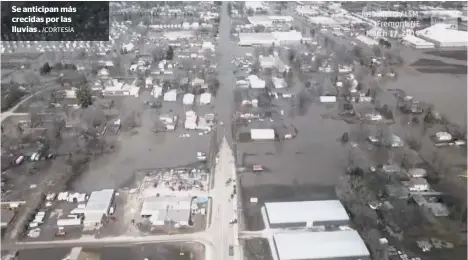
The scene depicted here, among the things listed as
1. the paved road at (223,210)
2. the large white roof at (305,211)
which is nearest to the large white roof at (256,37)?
the paved road at (223,210)

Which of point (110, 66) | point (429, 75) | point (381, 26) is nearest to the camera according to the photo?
point (429, 75)

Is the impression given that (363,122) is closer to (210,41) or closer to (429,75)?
(429,75)

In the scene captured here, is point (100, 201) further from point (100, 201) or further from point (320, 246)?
point (320, 246)

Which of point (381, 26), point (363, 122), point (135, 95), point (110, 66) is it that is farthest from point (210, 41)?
point (363, 122)

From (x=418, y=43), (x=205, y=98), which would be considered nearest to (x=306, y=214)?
(x=205, y=98)

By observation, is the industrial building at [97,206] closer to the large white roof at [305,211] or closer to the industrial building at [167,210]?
the industrial building at [167,210]

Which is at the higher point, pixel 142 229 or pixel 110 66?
pixel 110 66
